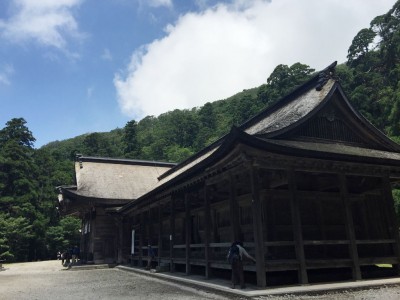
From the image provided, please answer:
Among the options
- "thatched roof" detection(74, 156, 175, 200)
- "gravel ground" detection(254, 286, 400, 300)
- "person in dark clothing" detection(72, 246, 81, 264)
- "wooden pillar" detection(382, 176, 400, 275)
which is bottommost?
"gravel ground" detection(254, 286, 400, 300)

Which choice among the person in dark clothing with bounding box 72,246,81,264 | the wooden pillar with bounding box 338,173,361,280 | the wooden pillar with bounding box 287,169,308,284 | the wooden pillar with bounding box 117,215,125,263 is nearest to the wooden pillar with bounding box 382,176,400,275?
the wooden pillar with bounding box 338,173,361,280

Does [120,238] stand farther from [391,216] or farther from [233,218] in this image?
[391,216]

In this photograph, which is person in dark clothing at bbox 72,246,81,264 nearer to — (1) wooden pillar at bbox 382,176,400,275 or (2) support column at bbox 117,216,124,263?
(2) support column at bbox 117,216,124,263

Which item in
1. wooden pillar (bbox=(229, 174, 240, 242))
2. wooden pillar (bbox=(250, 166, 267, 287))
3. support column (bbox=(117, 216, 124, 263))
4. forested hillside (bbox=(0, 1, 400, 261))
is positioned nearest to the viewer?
wooden pillar (bbox=(250, 166, 267, 287))

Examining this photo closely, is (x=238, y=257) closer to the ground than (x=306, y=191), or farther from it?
closer to the ground

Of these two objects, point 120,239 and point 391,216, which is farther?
point 120,239

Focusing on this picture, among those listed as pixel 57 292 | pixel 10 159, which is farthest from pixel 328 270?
pixel 10 159

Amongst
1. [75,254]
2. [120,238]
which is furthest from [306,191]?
[75,254]

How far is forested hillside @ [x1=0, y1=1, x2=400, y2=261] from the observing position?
144 ft

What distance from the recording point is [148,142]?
360 feet

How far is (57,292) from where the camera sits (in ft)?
41.6

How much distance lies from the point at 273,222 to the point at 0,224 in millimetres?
37030

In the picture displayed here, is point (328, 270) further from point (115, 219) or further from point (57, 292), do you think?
point (115, 219)

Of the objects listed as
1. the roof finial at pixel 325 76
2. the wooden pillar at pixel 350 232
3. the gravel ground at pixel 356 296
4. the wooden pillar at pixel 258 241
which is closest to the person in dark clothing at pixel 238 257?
the wooden pillar at pixel 258 241
